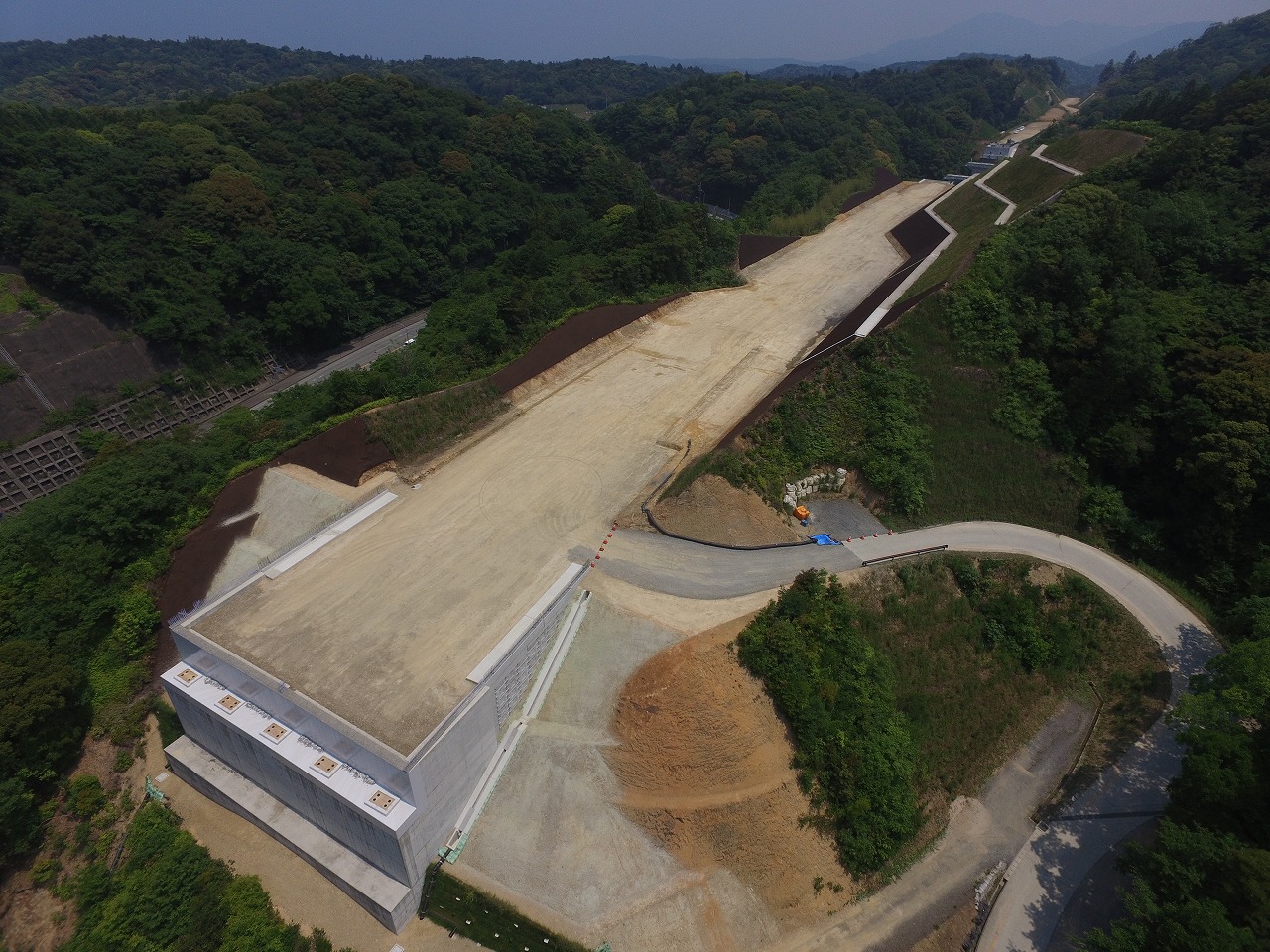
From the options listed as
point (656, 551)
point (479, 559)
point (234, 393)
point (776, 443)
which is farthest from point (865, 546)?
point (234, 393)

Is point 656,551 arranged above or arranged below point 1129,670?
above

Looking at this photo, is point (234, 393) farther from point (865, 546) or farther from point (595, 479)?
point (865, 546)

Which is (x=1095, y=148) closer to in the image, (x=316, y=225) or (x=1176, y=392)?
(x=1176, y=392)

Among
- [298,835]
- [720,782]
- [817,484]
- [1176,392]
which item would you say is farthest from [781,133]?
[298,835]

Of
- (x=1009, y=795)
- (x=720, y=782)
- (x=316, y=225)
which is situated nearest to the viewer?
(x=720, y=782)

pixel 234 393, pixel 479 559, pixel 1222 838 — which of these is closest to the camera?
pixel 1222 838

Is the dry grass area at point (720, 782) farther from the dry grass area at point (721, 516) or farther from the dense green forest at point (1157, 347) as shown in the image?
the dense green forest at point (1157, 347)
